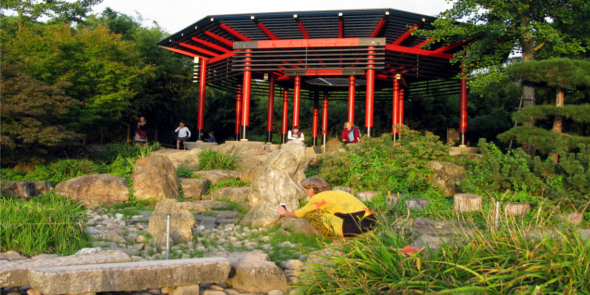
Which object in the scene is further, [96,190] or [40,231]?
[96,190]

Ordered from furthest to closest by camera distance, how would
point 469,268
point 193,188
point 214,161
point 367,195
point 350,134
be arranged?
1. point 350,134
2. point 214,161
3. point 193,188
4. point 367,195
5. point 469,268

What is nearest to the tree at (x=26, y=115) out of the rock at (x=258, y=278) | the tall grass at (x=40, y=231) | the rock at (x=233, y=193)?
the rock at (x=233, y=193)

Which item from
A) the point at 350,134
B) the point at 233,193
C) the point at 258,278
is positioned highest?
the point at 350,134

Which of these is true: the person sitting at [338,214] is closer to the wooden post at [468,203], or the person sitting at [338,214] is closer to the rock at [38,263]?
the rock at [38,263]

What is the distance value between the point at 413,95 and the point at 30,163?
48.7 feet

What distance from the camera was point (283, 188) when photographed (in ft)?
24.7

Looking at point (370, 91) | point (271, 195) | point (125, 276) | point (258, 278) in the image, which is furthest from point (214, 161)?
point (125, 276)

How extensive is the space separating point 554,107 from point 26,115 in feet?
38.1

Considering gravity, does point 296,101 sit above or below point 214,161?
above

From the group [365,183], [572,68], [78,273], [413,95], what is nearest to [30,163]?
[365,183]

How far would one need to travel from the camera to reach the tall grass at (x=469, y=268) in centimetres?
276

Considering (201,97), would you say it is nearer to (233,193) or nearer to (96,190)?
(233,193)

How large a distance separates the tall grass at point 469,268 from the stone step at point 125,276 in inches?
32.3

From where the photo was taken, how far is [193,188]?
32.4 feet
